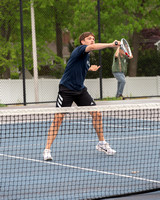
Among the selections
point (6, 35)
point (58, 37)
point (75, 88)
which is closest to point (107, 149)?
point (75, 88)

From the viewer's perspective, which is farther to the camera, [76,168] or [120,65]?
[120,65]

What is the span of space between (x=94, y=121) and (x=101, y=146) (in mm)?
496

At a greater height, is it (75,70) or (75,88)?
(75,70)

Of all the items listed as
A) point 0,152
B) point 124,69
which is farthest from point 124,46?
point 124,69

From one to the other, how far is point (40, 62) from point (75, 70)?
12670 mm

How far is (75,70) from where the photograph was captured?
22.8 feet

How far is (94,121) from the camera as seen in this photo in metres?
7.12

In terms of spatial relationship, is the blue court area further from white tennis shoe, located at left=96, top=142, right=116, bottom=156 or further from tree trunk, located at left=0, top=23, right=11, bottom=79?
tree trunk, located at left=0, top=23, right=11, bottom=79

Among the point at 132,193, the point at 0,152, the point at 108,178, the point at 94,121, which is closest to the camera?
the point at 132,193

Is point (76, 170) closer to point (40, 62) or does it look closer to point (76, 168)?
point (76, 168)

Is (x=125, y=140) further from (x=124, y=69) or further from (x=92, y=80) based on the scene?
(x=92, y=80)

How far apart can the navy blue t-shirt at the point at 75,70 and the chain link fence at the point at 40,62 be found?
10.1 m

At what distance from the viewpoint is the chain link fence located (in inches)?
724

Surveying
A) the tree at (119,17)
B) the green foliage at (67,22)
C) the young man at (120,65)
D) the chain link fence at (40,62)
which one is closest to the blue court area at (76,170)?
the young man at (120,65)
